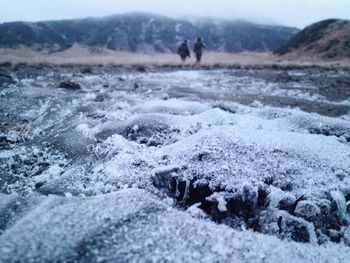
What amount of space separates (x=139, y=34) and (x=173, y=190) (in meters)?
57.2

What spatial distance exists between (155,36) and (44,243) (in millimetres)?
58263

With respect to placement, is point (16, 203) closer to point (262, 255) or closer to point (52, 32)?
point (262, 255)

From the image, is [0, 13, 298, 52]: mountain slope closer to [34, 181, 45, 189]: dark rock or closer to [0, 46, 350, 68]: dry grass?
[0, 46, 350, 68]: dry grass

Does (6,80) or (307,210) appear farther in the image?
(6,80)

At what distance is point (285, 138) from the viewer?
8.82ft

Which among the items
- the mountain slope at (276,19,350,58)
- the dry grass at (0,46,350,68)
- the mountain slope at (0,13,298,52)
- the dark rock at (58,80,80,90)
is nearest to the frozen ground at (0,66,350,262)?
the dark rock at (58,80,80,90)

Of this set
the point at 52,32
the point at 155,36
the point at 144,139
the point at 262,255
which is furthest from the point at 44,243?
the point at 155,36

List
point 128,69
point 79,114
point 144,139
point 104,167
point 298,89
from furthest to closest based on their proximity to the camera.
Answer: point 128,69
point 298,89
point 79,114
point 144,139
point 104,167

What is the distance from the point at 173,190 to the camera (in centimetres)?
209

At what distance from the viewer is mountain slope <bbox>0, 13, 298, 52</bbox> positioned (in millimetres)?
46906

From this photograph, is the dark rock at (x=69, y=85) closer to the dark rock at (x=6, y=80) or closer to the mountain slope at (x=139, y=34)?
the dark rock at (x=6, y=80)

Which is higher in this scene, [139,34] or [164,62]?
[139,34]

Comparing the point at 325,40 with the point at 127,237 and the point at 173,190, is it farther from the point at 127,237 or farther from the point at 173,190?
the point at 127,237

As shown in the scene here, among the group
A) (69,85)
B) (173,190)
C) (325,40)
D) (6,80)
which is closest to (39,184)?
(173,190)
